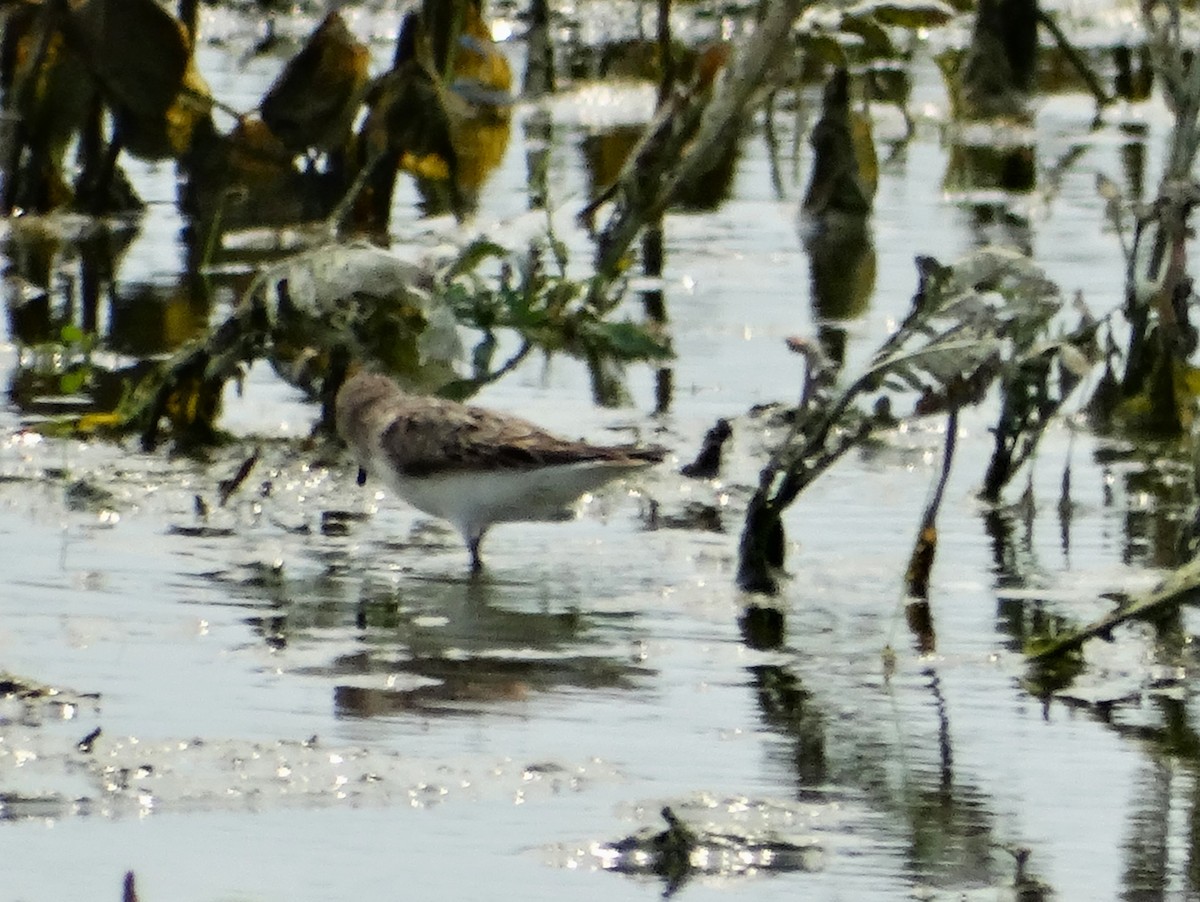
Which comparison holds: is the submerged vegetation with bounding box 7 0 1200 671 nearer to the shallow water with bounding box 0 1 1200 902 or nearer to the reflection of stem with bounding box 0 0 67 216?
the reflection of stem with bounding box 0 0 67 216

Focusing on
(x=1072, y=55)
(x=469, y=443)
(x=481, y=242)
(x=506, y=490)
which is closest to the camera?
(x=506, y=490)

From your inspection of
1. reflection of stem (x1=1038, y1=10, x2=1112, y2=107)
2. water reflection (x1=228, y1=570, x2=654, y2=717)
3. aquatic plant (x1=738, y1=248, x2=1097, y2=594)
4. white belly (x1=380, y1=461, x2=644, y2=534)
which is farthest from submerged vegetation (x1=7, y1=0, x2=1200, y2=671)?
water reflection (x1=228, y1=570, x2=654, y2=717)

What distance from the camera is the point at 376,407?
27.4 ft

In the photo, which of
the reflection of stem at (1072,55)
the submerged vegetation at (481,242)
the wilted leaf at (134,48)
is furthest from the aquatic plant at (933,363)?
the reflection of stem at (1072,55)

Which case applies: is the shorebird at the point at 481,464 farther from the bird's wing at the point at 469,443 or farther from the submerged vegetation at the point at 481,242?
the submerged vegetation at the point at 481,242

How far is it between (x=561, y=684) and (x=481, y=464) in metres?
1.40

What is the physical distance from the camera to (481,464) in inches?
305

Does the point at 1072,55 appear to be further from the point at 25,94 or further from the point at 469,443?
the point at 469,443

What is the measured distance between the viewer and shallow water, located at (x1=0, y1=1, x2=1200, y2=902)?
5.14m

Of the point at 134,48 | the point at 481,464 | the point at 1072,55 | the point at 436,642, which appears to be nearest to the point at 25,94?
the point at 134,48

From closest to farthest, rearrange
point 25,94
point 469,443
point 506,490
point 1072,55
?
point 506,490
point 469,443
point 25,94
point 1072,55

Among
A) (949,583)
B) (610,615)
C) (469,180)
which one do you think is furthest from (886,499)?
(469,180)

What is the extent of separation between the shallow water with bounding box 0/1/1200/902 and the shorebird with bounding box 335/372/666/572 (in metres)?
0.17

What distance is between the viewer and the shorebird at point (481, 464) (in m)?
7.67
